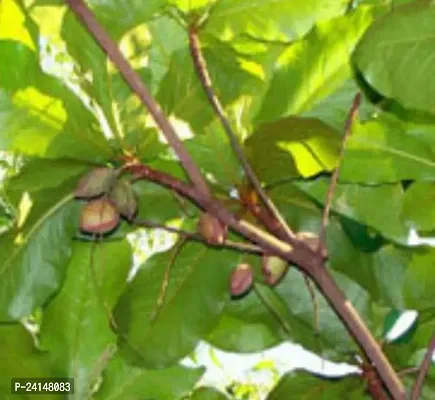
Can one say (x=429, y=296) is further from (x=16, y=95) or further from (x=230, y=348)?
(x=16, y=95)

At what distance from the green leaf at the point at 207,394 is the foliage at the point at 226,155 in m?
0.08

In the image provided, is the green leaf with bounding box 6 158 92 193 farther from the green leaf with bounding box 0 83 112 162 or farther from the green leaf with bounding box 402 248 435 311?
the green leaf with bounding box 402 248 435 311

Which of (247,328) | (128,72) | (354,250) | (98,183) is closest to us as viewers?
(128,72)

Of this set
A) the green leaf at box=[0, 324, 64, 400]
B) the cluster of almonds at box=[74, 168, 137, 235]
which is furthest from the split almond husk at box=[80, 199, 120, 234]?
the green leaf at box=[0, 324, 64, 400]

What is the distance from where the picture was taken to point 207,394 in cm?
102

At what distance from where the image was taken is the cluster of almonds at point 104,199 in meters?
0.75

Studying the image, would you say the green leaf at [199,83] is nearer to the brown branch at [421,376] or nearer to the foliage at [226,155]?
the foliage at [226,155]

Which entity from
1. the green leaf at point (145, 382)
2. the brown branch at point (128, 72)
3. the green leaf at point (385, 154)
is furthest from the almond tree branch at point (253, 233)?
the green leaf at point (145, 382)

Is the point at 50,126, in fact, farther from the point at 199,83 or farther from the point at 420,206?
the point at 420,206

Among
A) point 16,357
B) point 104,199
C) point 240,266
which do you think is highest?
point 104,199

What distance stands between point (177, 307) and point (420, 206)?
8.8 inches

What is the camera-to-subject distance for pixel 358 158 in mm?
768

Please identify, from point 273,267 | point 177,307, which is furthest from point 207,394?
point 273,267

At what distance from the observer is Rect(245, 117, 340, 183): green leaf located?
728mm
